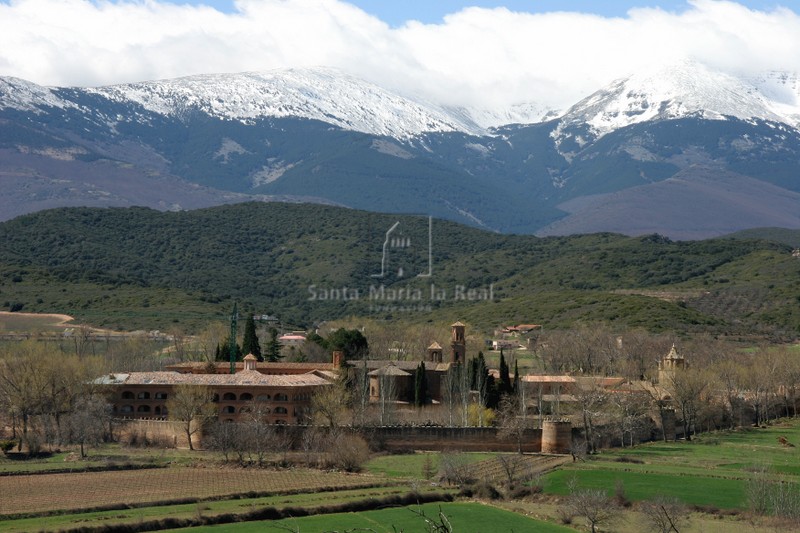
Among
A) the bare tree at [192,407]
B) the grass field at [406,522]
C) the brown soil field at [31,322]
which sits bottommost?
the grass field at [406,522]

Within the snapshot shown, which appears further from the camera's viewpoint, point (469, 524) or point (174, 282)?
point (174, 282)

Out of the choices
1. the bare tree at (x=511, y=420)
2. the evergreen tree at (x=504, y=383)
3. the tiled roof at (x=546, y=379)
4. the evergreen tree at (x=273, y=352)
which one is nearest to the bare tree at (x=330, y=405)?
the bare tree at (x=511, y=420)

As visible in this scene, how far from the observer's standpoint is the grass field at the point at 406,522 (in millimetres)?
55938

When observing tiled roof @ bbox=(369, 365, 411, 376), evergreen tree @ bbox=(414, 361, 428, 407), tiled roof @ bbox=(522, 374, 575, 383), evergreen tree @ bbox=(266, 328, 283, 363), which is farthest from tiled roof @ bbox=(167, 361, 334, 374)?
tiled roof @ bbox=(522, 374, 575, 383)

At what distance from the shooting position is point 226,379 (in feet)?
287

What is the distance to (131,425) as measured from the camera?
82938 millimetres

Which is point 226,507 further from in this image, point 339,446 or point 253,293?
point 253,293

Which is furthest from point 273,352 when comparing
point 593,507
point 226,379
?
point 593,507

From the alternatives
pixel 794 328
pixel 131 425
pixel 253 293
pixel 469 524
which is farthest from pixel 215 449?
pixel 253 293

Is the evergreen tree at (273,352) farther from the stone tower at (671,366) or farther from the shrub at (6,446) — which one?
the shrub at (6,446)

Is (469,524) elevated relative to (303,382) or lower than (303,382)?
lower

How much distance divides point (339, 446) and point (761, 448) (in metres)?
25.0

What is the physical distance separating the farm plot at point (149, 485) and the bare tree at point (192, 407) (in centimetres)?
943

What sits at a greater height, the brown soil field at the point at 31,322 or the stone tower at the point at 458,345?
the brown soil field at the point at 31,322
